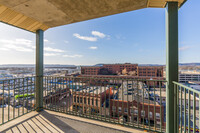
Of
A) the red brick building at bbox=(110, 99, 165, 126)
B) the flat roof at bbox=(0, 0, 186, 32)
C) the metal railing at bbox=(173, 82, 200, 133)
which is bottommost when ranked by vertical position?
the red brick building at bbox=(110, 99, 165, 126)

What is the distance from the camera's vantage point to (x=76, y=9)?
1927mm

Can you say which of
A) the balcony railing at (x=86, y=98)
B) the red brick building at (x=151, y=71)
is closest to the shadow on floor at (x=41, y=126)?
the balcony railing at (x=86, y=98)

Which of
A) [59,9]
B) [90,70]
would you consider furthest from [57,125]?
[90,70]

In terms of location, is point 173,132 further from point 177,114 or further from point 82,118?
point 82,118

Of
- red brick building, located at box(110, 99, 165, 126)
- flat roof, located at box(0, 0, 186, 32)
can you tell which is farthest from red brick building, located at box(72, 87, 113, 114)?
flat roof, located at box(0, 0, 186, 32)

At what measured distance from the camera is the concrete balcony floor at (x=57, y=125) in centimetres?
173

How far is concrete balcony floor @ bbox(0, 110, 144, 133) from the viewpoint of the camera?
1732 mm

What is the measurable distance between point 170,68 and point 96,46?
31.1 m

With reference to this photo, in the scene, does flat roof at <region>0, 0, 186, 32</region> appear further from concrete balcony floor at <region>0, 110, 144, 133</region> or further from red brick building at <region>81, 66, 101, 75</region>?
red brick building at <region>81, 66, 101, 75</region>

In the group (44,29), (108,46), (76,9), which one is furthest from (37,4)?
(108,46)

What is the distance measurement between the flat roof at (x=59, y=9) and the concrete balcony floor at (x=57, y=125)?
8.29 ft

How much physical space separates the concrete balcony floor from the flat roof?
253 centimetres

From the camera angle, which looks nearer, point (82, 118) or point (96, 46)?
point (82, 118)

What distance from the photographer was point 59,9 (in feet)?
6.29
